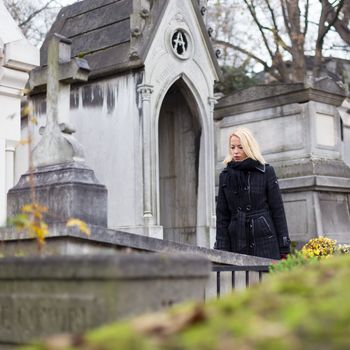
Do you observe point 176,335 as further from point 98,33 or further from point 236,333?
point 98,33

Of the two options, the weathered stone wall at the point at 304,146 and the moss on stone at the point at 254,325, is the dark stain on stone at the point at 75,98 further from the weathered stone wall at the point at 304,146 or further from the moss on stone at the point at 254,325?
the moss on stone at the point at 254,325

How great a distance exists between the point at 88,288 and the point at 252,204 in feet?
13.6

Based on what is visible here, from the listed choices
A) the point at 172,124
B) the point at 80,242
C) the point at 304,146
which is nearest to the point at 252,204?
the point at 80,242

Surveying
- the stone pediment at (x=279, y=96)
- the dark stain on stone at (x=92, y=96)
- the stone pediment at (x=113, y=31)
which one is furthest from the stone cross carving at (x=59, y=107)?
the stone pediment at (x=279, y=96)

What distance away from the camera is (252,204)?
6.64 metres

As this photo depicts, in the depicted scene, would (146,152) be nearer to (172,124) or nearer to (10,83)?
(172,124)

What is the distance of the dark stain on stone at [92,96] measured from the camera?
407 inches

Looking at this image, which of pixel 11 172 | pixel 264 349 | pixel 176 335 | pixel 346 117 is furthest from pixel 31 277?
pixel 346 117

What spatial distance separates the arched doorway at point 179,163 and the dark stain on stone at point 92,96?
1.09 metres

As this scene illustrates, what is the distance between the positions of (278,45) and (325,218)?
10.2 meters

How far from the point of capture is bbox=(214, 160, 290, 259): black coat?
6594mm

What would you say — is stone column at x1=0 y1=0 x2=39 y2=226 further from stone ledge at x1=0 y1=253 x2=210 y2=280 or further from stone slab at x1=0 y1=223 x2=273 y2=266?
stone ledge at x1=0 y1=253 x2=210 y2=280

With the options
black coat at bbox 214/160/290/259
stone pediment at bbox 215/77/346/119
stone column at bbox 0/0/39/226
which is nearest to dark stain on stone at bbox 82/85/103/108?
stone column at bbox 0/0/39/226

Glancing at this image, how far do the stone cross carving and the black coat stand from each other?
1.59 meters
